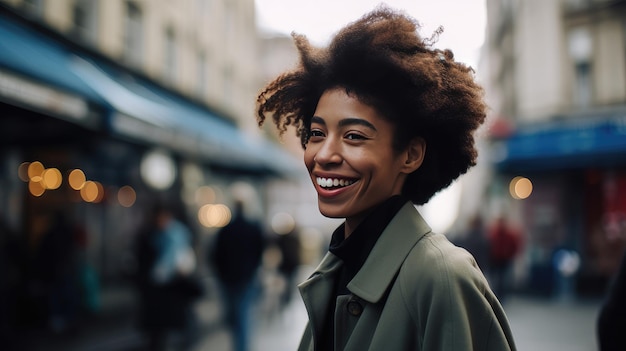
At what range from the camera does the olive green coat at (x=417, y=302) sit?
153 cm

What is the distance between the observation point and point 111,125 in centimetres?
811

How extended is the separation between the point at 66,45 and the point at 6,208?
3564 millimetres

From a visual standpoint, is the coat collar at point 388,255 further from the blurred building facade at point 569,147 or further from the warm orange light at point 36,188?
the blurred building facade at point 569,147

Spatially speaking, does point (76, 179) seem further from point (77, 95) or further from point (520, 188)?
point (520, 188)

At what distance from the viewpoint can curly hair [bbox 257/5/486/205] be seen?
191 centimetres

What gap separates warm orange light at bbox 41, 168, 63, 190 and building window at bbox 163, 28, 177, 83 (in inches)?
238

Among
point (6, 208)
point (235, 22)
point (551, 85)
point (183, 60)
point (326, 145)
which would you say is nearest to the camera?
point (326, 145)

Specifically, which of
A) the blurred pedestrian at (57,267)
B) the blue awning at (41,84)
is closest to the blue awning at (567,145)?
the blurred pedestrian at (57,267)

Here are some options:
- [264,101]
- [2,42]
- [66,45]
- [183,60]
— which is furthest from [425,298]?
[183,60]

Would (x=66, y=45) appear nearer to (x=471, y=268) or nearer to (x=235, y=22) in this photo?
(x=471, y=268)

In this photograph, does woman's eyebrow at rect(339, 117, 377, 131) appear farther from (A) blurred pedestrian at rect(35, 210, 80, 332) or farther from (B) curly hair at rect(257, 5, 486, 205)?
(A) blurred pedestrian at rect(35, 210, 80, 332)

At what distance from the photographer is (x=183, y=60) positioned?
Answer: 65.4 ft

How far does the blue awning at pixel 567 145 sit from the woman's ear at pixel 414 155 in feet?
49.6

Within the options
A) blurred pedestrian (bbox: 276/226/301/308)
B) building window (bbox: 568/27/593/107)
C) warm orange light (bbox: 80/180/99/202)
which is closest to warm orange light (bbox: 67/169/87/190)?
warm orange light (bbox: 80/180/99/202)
